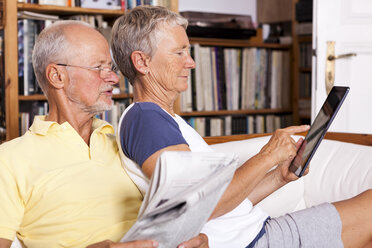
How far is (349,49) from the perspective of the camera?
3164 millimetres

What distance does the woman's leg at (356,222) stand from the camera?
1504 mm

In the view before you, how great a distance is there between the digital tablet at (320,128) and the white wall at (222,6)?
2.63 meters

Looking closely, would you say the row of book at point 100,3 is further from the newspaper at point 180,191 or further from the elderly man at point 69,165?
the newspaper at point 180,191

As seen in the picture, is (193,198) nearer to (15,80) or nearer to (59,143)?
(59,143)

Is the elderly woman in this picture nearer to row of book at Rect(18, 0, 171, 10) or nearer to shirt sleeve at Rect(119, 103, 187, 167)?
shirt sleeve at Rect(119, 103, 187, 167)

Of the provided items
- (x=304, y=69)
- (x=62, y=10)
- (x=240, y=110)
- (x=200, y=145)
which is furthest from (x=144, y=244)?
(x=304, y=69)

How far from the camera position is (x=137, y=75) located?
4.83 ft

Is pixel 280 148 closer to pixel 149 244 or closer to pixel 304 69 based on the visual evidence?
pixel 149 244

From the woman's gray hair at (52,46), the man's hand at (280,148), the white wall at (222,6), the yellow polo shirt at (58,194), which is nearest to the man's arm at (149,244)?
the yellow polo shirt at (58,194)

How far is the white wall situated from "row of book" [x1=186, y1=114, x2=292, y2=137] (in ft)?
2.77

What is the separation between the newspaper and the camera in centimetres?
95

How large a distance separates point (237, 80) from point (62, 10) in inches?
60.8

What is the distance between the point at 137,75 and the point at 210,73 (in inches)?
88.3

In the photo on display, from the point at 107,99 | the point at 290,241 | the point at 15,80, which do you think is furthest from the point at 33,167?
the point at 15,80
